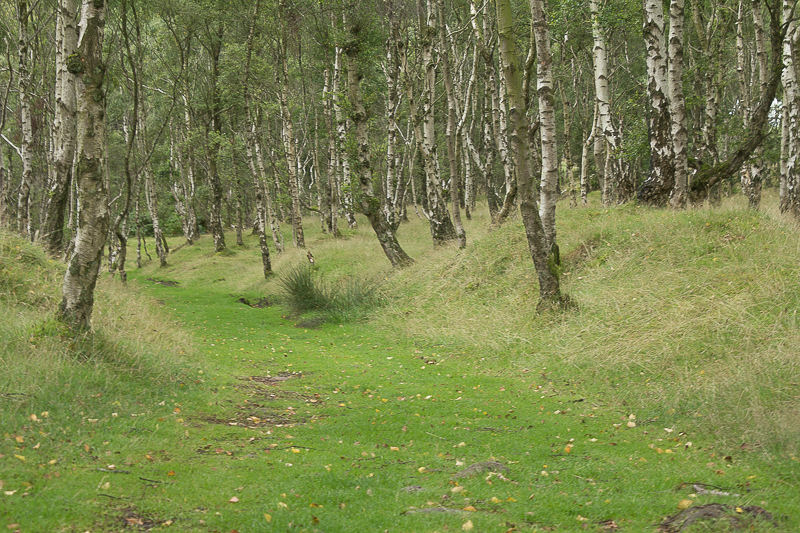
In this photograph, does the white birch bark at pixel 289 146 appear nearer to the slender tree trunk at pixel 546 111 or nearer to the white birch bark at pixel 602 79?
the white birch bark at pixel 602 79

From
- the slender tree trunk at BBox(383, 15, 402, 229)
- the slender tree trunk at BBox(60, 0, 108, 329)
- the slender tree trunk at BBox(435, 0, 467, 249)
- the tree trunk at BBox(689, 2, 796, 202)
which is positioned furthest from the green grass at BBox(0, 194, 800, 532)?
the slender tree trunk at BBox(383, 15, 402, 229)

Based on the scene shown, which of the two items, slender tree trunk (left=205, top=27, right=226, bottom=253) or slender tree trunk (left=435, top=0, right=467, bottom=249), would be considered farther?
slender tree trunk (left=205, top=27, right=226, bottom=253)

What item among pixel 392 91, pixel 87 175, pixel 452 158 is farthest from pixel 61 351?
pixel 392 91

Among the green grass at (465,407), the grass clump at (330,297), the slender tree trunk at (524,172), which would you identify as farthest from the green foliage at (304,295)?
the slender tree trunk at (524,172)

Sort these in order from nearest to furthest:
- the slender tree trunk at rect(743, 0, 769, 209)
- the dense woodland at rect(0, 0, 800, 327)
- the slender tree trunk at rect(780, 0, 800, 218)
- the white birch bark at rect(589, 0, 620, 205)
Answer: the dense woodland at rect(0, 0, 800, 327), the slender tree trunk at rect(780, 0, 800, 218), the white birch bark at rect(589, 0, 620, 205), the slender tree trunk at rect(743, 0, 769, 209)

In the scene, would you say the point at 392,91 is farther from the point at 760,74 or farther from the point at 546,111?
the point at 546,111

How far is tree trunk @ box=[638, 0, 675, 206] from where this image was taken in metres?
14.5

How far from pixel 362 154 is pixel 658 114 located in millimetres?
9543

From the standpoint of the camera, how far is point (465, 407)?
8617mm

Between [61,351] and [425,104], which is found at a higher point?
[425,104]

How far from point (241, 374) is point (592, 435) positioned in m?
6.29

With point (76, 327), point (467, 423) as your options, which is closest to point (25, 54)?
A: point (76, 327)

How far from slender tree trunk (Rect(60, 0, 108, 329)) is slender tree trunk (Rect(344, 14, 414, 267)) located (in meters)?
11.9

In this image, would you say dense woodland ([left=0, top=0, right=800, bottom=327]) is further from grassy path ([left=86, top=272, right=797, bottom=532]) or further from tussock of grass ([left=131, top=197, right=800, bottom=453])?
grassy path ([left=86, top=272, right=797, bottom=532])
